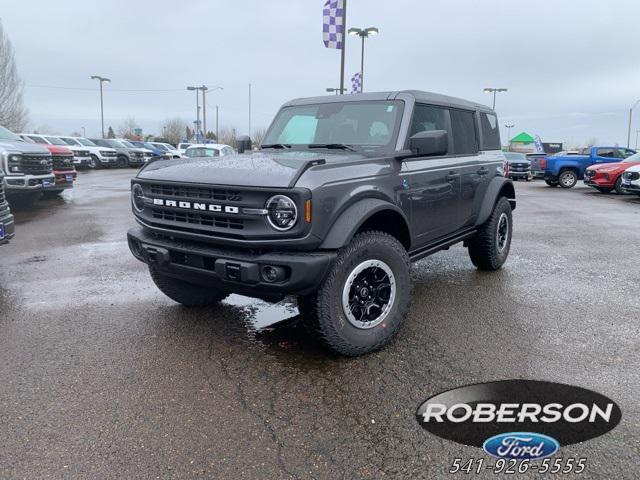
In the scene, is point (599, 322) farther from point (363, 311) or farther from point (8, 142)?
point (8, 142)

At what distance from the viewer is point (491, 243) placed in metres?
5.77

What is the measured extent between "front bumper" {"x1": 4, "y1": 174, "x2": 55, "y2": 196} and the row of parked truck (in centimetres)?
1045

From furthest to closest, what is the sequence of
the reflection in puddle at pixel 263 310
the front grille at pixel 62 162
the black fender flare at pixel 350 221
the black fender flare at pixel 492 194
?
1. the front grille at pixel 62 162
2. the black fender flare at pixel 492 194
3. the reflection in puddle at pixel 263 310
4. the black fender flare at pixel 350 221

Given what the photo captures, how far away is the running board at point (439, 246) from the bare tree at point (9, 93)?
133 ft

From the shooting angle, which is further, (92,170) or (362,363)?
(92,170)

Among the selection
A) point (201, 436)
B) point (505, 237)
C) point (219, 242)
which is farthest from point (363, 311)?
point (505, 237)

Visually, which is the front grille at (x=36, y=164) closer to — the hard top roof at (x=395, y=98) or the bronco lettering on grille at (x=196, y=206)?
the hard top roof at (x=395, y=98)

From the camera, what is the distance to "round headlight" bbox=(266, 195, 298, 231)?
10.1 ft

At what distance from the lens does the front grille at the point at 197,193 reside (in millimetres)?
3262

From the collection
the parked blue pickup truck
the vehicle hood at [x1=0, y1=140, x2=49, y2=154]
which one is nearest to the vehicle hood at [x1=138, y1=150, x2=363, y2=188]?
the vehicle hood at [x1=0, y1=140, x2=49, y2=154]

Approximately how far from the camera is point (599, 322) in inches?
169

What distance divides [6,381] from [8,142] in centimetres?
915

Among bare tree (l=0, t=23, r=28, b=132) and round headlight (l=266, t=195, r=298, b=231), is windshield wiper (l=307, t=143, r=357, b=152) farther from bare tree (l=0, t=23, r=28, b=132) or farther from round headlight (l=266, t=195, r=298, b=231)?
bare tree (l=0, t=23, r=28, b=132)

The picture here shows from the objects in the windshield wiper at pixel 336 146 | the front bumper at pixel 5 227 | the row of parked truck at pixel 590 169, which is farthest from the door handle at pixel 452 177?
the row of parked truck at pixel 590 169
